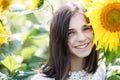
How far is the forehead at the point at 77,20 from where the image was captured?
1.83 meters

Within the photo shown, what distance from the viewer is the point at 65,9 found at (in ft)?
6.27

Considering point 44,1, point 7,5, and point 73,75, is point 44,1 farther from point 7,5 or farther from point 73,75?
point 73,75

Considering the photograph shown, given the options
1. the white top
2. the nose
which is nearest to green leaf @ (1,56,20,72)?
the white top

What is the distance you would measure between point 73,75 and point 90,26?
10.5 inches

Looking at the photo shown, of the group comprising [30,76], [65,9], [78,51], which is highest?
[65,9]

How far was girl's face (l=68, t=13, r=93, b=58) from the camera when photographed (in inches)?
71.8

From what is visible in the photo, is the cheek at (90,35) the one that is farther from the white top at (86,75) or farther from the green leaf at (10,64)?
the green leaf at (10,64)

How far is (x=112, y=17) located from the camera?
1.68 m

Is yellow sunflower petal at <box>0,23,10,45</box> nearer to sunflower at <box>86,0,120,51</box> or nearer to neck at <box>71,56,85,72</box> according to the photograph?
neck at <box>71,56,85,72</box>

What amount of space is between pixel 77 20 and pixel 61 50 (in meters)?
0.15

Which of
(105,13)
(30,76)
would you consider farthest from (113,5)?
(30,76)

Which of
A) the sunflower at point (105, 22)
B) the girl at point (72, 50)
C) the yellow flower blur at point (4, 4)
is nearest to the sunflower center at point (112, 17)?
the sunflower at point (105, 22)

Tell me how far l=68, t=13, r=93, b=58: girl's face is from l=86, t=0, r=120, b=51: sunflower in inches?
5.8

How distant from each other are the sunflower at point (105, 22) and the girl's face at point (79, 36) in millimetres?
148
